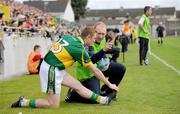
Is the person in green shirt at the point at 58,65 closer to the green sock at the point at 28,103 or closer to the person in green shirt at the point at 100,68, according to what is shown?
the green sock at the point at 28,103

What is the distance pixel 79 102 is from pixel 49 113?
1.48 m

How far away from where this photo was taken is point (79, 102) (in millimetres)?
10227

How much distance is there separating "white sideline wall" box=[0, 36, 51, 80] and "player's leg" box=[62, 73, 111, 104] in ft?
29.0

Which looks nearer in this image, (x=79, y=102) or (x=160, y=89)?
(x=79, y=102)

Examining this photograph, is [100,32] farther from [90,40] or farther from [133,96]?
[133,96]

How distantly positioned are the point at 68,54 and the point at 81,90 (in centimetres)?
81

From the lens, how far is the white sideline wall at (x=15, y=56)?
19.6 metres

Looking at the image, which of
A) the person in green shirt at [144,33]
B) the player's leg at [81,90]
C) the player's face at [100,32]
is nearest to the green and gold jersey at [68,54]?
the player's leg at [81,90]

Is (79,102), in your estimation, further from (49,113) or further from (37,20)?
(37,20)

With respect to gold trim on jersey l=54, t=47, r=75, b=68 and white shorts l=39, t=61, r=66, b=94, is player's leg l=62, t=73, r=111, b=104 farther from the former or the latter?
gold trim on jersey l=54, t=47, r=75, b=68

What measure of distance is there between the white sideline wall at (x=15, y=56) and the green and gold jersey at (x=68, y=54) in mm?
9105

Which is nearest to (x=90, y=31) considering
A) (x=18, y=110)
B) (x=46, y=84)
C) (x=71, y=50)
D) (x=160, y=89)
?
(x=71, y=50)

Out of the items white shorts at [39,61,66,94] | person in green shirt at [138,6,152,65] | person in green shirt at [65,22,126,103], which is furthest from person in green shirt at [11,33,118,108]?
person in green shirt at [138,6,152,65]

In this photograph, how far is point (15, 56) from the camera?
21172mm
